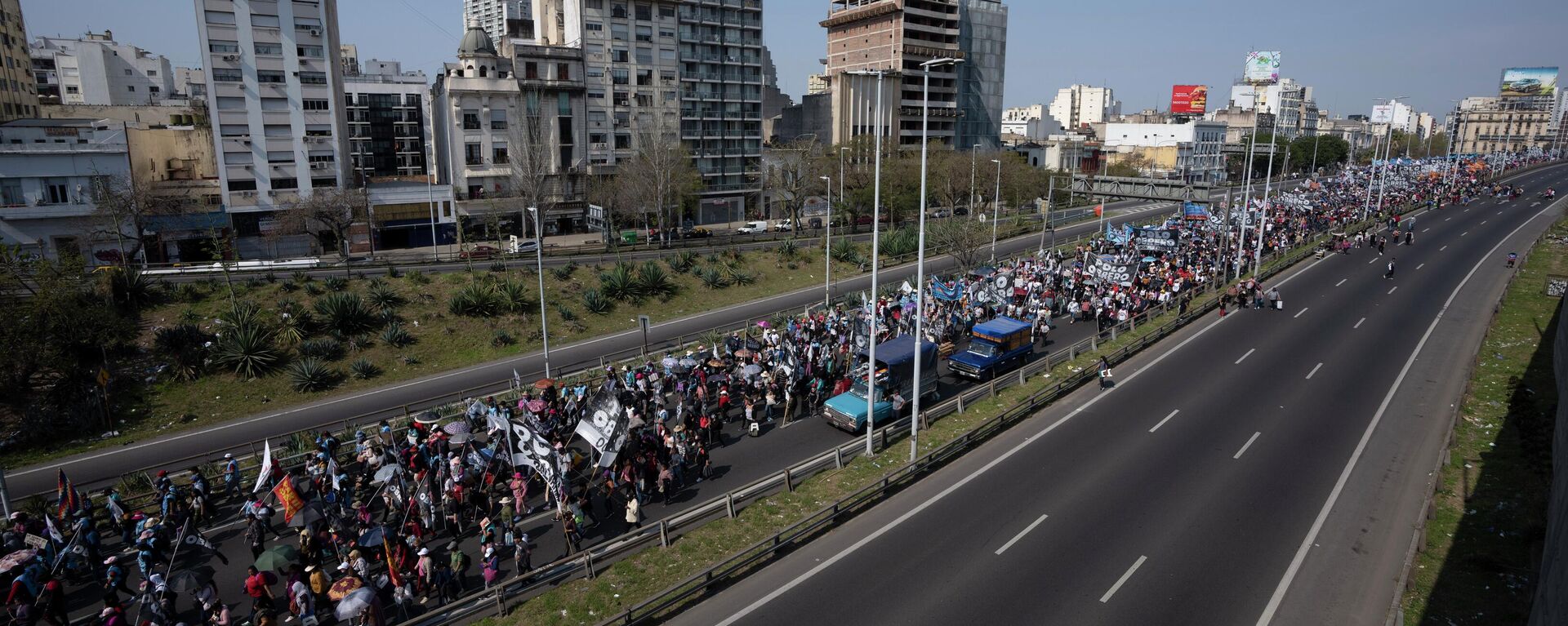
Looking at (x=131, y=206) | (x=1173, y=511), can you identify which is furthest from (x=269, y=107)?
(x=1173, y=511)

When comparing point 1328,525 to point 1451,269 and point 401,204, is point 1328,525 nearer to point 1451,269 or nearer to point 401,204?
point 1451,269

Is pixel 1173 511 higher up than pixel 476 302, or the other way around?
pixel 476 302

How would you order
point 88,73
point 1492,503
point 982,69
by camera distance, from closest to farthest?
1. point 1492,503
2. point 88,73
3. point 982,69

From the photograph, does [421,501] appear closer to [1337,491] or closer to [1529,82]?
[1337,491]

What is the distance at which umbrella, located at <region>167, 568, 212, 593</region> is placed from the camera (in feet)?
43.7

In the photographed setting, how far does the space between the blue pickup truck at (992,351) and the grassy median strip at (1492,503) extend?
43.4 feet

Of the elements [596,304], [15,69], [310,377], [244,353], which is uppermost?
[15,69]

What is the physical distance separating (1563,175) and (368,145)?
7177 inches

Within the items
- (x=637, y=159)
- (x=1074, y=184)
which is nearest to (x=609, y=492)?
(x=637, y=159)

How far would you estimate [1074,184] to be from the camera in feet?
281

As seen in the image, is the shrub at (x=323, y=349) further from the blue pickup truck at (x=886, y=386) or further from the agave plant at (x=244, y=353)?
the blue pickup truck at (x=886, y=386)

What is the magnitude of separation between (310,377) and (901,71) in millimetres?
80419

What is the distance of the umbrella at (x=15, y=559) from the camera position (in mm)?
13958

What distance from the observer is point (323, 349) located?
112 feet
